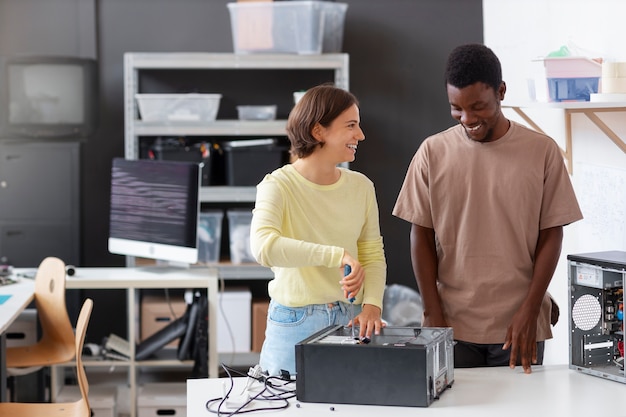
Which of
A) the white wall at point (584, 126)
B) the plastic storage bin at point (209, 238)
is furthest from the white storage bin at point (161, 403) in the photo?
the white wall at point (584, 126)

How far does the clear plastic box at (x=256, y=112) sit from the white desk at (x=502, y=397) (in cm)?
300

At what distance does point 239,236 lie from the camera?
519 centimetres

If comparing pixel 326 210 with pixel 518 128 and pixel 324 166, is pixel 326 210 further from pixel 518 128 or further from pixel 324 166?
pixel 518 128

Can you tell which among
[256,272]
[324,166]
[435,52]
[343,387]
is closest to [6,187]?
[256,272]

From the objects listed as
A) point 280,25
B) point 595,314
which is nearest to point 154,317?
point 280,25

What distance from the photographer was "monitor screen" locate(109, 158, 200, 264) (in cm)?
445

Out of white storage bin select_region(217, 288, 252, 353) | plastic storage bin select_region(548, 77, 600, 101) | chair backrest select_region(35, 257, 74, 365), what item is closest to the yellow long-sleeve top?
plastic storage bin select_region(548, 77, 600, 101)

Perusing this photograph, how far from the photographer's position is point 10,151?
5.16 m

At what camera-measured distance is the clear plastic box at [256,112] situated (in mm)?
5246

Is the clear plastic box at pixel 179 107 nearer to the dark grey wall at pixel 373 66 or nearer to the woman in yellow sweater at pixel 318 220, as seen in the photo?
the dark grey wall at pixel 373 66

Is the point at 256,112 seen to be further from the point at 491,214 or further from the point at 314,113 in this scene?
the point at 491,214

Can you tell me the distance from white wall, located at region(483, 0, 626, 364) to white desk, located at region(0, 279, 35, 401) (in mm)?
2122

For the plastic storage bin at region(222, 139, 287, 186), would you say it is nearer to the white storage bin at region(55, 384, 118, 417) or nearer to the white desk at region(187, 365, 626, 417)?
the white storage bin at region(55, 384, 118, 417)

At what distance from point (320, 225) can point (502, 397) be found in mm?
644
